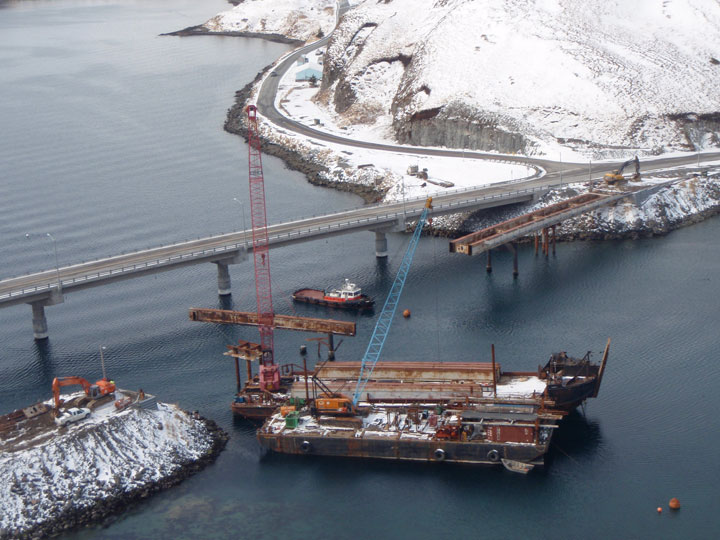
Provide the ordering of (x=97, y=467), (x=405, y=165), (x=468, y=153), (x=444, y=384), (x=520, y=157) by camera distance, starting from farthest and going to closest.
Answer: (x=468, y=153) < (x=520, y=157) < (x=405, y=165) < (x=444, y=384) < (x=97, y=467)

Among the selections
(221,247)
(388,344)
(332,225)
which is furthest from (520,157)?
(388,344)

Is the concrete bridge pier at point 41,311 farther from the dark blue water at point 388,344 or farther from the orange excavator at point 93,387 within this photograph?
the orange excavator at point 93,387

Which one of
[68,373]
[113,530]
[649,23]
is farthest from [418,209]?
[649,23]

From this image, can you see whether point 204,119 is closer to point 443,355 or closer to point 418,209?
point 418,209

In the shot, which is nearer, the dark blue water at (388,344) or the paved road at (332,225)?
the dark blue water at (388,344)

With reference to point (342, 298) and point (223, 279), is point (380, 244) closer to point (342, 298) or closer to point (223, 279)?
point (342, 298)

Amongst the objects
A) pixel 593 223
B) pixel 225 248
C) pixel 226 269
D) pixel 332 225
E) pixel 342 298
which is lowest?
pixel 342 298

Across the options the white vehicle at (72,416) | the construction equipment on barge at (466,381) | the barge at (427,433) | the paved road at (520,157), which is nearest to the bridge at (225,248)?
the paved road at (520,157)
